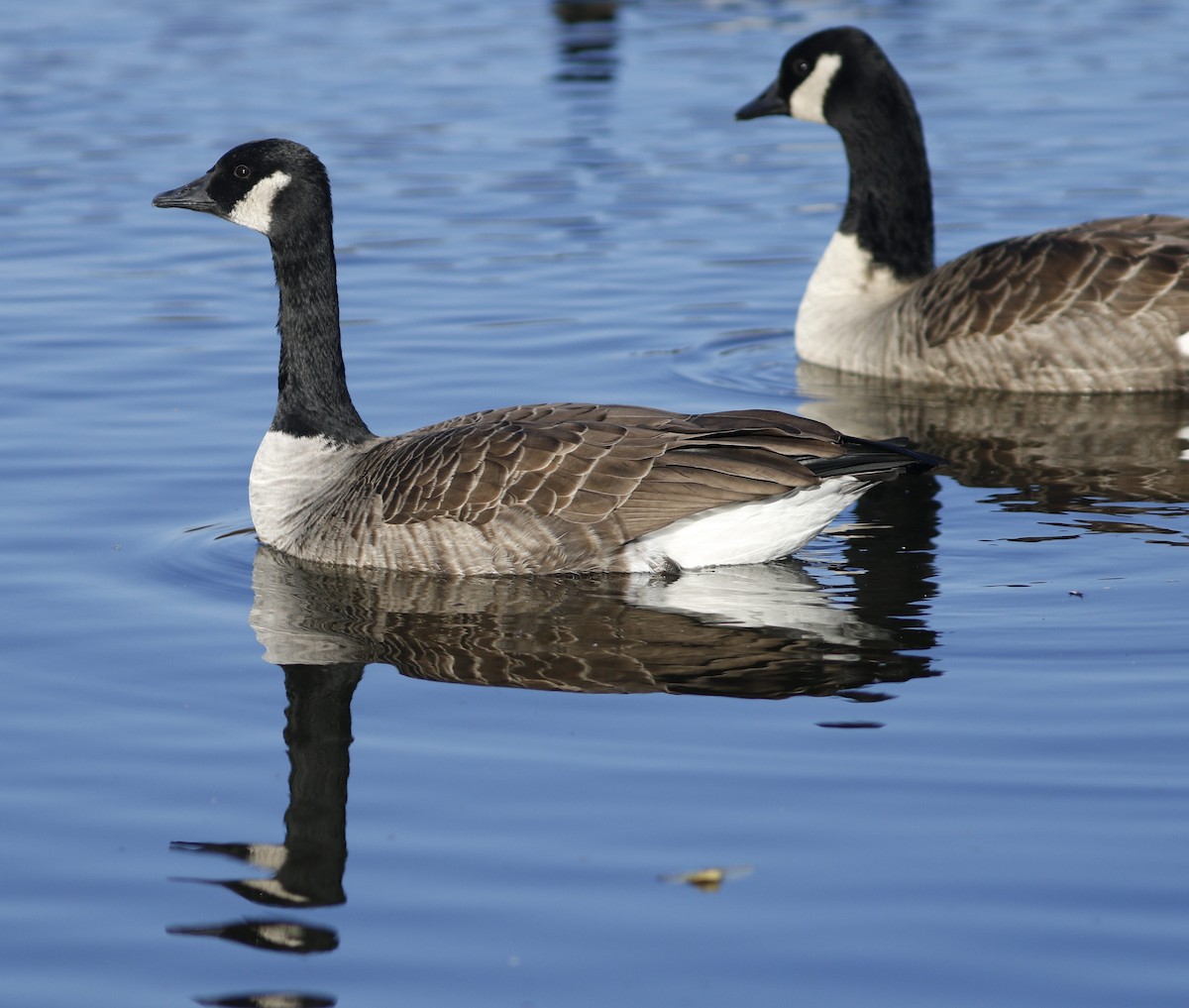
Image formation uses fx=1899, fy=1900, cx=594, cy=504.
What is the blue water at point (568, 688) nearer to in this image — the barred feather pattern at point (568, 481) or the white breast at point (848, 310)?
the barred feather pattern at point (568, 481)

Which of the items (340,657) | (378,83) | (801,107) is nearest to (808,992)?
(340,657)

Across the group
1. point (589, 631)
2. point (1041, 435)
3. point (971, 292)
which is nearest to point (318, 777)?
point (589, 631)

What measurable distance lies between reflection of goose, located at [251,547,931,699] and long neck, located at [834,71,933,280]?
241 inches

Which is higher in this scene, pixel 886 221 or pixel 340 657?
pixel 886 221

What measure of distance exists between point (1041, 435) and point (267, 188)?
17.5 ft

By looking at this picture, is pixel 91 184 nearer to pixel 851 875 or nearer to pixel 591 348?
pixel 591 348

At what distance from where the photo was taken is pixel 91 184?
2127 cm

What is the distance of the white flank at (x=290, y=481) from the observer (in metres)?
10.2

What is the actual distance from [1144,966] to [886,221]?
1042 cm

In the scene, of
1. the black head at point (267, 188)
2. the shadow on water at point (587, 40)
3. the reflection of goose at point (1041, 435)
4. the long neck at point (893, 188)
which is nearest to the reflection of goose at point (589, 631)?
the black head at point (267, 188)

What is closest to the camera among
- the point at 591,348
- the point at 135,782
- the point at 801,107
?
the point at 135,782

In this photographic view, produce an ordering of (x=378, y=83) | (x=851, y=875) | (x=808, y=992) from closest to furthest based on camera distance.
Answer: (x=808, y=992), (x=851, y=875), (x=378, y=83)

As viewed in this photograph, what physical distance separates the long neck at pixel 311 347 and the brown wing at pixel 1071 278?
16.9 feet

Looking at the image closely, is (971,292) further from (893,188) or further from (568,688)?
(568,688)
